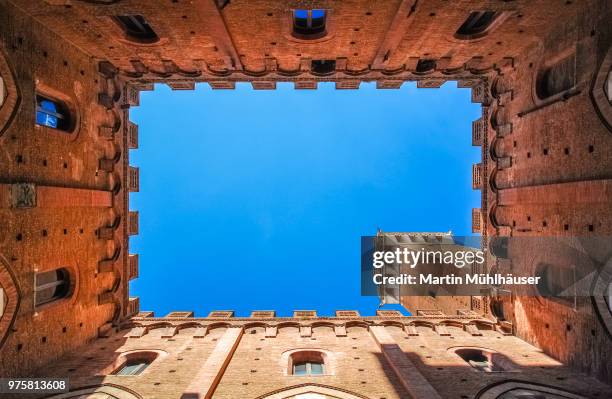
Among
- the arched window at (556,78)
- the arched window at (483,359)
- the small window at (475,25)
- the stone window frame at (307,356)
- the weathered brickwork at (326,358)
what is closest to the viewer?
the weathered brickwork at (326,358)

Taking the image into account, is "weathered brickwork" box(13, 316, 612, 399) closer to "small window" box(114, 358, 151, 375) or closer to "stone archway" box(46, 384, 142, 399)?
"stone archway" box(46, 384, 142, 399)

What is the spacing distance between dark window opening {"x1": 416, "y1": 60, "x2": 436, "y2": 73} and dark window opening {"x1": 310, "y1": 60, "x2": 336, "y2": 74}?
12.7 feet

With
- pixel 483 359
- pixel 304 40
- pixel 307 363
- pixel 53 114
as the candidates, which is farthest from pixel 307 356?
pixel 53 114

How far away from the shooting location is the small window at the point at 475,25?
13.7m

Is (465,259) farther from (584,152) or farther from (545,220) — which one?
(584,152)

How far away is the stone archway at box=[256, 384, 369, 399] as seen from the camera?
35.1 ft

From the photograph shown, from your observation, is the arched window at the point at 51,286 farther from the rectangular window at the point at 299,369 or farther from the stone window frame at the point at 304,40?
the stone window frame at the point at 304,40

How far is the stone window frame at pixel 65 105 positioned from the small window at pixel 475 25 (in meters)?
15.2

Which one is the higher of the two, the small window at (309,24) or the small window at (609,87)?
the small window at (309,24)

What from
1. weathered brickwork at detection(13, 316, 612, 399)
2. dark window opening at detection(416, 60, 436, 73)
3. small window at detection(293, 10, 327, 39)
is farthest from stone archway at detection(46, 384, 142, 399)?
dark window opening at detection(416, 60, 436, 73)

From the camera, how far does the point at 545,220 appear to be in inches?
536

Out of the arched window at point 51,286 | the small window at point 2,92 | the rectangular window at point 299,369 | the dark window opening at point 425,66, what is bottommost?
A: the rectangular window at point 299,369

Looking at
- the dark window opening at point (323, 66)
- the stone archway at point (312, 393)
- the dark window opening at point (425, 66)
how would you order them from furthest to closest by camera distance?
the dark window opening at point (323, 66)
the dark window opening at point (425, 66)
the stone archway at point (312, 393)

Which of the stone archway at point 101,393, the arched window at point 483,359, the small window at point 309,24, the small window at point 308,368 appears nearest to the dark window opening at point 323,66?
the small window at point 309,24
